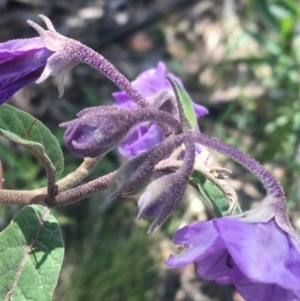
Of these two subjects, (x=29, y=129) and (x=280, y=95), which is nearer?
(x=29, y=129)

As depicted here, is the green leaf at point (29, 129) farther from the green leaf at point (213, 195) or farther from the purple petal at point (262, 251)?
the purple petal at point (262, 251)

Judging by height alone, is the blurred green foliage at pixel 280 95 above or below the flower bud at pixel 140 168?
below

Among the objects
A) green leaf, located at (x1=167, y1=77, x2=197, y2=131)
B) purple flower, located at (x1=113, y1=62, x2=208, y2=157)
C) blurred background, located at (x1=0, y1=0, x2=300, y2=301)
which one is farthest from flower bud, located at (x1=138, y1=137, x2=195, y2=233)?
blurred background, located at (x1=0, y1=0, x2=300, y2=301)

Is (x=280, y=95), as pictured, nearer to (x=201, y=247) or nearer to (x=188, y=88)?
(x=188, y=88)

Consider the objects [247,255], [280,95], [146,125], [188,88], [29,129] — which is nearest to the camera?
[247,255]

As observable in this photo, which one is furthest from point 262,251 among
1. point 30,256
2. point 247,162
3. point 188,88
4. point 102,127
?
point 188,88

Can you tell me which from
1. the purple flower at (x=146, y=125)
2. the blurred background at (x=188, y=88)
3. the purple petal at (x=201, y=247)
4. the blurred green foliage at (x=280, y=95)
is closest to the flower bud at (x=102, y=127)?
the purple petal at (x=201, y=247)
